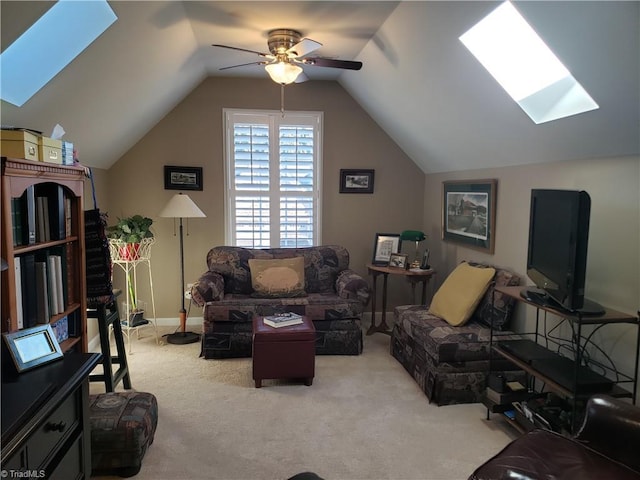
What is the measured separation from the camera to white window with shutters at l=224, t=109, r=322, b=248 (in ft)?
16.2

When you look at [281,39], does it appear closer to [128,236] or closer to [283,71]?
[283,71]

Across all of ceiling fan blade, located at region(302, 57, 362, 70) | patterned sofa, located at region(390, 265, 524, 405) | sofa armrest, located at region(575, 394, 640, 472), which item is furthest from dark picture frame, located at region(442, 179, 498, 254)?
sofa armrest, located at region(575, 394, 640, 472)

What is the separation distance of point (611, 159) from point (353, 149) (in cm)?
294

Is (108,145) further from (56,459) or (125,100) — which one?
(56,459)

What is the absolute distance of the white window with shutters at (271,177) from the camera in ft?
16.2

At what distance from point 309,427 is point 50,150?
2206 millimetres

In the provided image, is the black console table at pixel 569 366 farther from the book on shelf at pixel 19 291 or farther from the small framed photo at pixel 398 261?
the book on shelf at pixel 19 291

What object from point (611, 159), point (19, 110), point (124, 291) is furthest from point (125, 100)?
point (611, 159)

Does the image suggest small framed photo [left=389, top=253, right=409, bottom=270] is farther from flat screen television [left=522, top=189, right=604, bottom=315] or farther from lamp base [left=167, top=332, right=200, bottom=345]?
lamp base [left=167, top=332, right=200, bottom=345]

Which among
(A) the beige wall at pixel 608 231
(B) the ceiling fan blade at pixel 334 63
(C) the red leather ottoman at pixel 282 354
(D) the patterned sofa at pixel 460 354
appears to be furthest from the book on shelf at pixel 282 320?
(B) the ceiling fan blade at pixel 334 63

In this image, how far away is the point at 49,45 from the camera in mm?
2334

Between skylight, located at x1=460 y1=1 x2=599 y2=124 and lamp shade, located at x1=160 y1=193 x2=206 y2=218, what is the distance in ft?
9.36

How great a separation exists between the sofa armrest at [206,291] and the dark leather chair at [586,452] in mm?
2831

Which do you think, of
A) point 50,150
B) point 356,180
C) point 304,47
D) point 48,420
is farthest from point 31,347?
point 356,180
